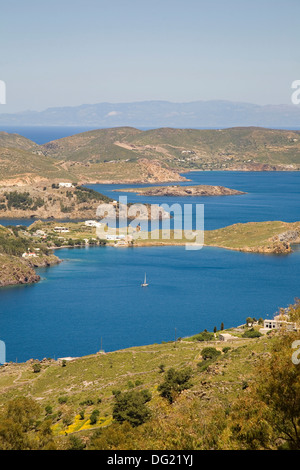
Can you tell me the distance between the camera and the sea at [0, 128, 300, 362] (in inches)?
2452

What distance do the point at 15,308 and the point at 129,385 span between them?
3823 cm

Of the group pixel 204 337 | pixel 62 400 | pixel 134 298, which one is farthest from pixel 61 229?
pixel 62 400

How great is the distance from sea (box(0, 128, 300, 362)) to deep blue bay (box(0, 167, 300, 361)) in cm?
10

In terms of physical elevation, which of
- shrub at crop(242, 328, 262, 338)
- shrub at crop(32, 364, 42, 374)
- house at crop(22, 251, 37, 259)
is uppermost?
house at crop(22, 251, 37, 259)

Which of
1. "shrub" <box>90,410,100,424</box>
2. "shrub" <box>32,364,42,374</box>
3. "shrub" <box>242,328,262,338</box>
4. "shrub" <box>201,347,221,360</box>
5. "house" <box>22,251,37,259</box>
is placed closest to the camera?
"shrub" <box>90,410,100,424</box>

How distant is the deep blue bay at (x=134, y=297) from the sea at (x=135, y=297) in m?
0.10

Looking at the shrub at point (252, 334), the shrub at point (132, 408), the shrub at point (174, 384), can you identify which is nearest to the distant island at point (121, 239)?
the shrub at point (252, 334)

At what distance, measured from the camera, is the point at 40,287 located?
283 feet

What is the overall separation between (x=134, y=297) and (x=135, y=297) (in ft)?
0.39

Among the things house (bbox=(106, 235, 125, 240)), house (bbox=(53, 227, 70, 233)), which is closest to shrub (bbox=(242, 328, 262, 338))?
house (bbox=(106, 235, 125, 240))

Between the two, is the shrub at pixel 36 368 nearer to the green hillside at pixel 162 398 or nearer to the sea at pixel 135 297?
the green hillside at pixel 162 398

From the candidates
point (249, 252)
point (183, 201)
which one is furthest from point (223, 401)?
point (183, 201)

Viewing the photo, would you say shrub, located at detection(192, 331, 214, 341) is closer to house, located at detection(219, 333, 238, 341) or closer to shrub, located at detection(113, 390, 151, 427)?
house, located at detection(219, 333, 238, 341)
